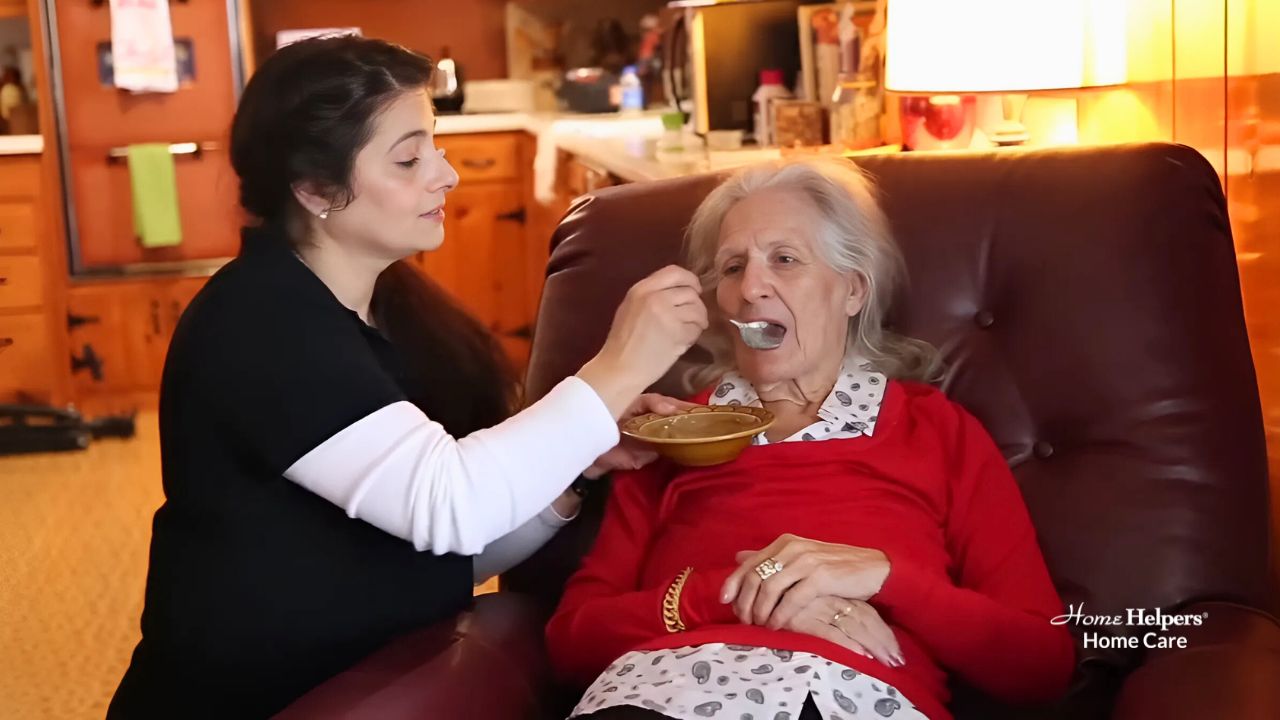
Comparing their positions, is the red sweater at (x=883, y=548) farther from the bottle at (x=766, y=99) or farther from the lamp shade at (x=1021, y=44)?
the bottle at (x=766, y=99)

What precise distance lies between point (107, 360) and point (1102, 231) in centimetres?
419

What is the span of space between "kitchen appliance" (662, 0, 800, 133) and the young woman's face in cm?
228

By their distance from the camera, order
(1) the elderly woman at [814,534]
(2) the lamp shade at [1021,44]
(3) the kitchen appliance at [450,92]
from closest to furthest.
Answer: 1. (1) the elderly woman at [814,534]
2. (2) the lamp shade at [1021,44]
3. (3) the kitchen appliance at [450,92]

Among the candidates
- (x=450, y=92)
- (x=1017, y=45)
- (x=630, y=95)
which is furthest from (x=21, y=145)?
(x=1017, y=45)

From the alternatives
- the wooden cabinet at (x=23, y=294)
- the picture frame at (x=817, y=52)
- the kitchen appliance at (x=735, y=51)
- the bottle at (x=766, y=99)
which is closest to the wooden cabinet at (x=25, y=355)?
the wooden cabinet at (x=23, y=294)

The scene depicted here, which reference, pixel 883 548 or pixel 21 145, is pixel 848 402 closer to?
pixel 883 548

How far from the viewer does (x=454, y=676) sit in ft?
4.71

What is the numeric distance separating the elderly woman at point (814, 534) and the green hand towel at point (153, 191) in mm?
3627

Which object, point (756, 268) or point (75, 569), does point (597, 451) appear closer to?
point (756, 268)

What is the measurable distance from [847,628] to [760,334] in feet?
1.32

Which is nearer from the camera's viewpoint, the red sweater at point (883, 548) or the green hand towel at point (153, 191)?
the red sweater at point (883, 548)

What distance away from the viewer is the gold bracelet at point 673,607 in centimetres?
150

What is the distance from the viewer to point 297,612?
149 cm

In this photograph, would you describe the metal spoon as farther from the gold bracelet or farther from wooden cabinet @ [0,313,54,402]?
wooden cabinet @ [0,313,54,402]
